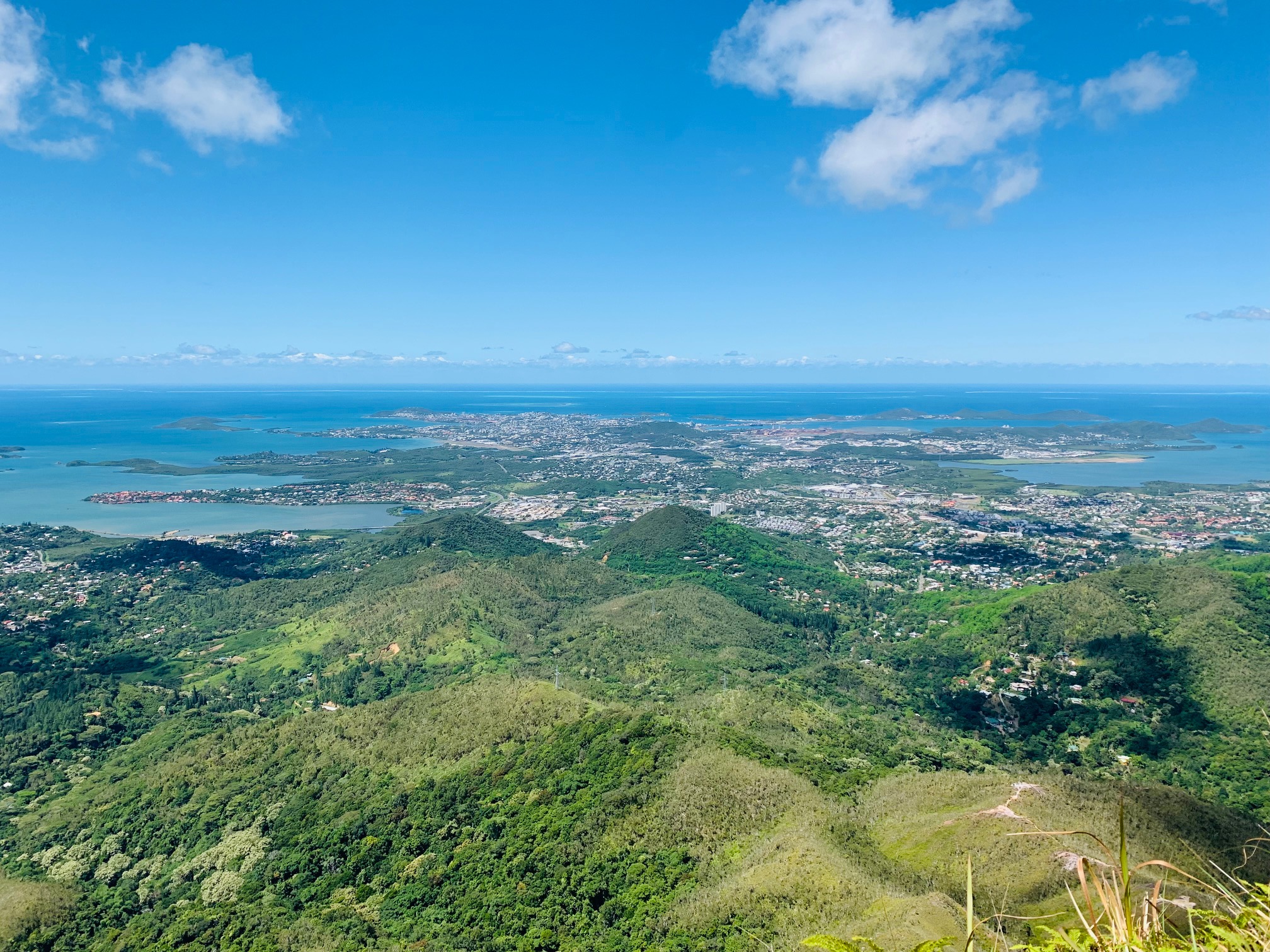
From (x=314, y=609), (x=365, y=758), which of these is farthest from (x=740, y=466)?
(x=365, y=758)

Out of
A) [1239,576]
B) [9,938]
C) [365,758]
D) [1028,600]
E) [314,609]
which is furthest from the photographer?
[314,609]

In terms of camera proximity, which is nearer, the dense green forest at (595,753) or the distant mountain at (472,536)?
A: the dense green forest at (595,753)

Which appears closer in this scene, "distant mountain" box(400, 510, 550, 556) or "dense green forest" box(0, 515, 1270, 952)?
"dense green forest" box(0, 515, 1270, 952)

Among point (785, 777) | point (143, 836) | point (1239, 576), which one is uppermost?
point (1239, 576)

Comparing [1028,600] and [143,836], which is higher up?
[1028,600]

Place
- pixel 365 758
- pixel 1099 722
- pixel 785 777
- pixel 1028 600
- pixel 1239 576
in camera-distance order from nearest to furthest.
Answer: pixel 785 777
pixel 365 758
pixel 1099 722
pixel 1239 576
pixel 1028 600

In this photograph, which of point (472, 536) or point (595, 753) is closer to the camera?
point (595, 753)

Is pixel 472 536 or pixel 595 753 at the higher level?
pixel 472 536

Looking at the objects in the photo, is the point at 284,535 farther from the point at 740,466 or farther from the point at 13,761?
the point at 740,466
